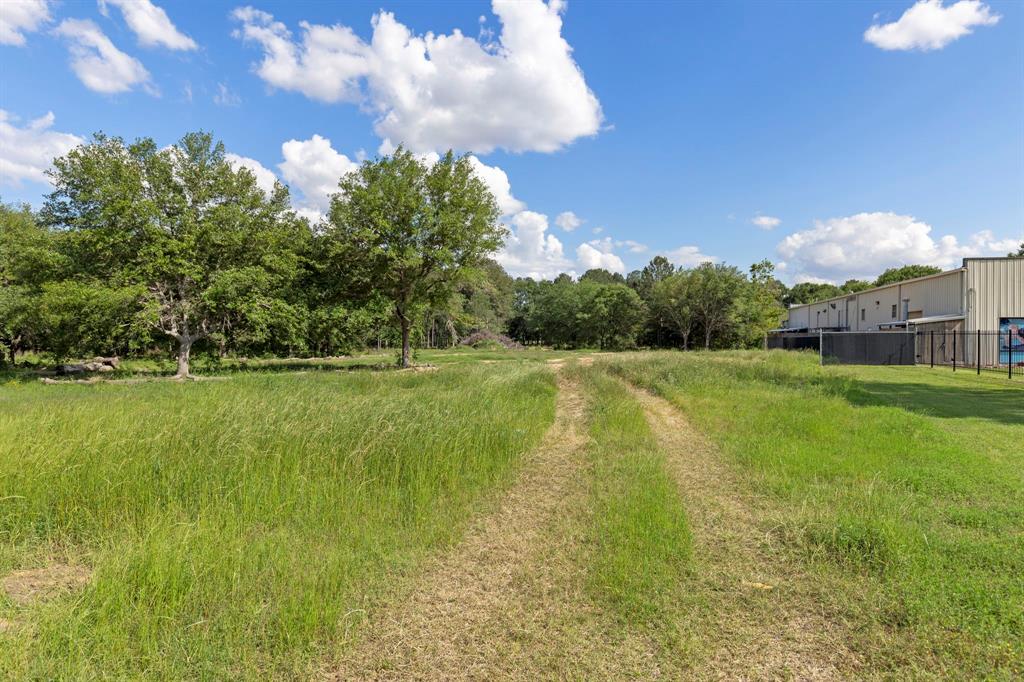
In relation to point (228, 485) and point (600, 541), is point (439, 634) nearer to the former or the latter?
point (600, 541)

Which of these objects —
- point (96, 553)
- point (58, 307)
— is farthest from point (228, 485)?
point (58, 307)

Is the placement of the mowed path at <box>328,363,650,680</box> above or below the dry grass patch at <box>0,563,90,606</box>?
below

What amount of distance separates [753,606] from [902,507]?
2.47 m

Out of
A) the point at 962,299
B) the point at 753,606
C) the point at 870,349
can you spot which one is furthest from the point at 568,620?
the point at 962,299

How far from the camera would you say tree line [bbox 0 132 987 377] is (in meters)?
16.2

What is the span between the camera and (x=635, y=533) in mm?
4082

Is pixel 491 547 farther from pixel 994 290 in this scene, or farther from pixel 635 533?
pixel 994 290

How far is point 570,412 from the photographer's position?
9875 millimetres

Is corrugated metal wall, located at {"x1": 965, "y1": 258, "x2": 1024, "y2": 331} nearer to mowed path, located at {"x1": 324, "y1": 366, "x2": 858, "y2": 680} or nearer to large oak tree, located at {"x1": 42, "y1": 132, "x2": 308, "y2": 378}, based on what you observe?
mowed path, located at {"x1": 324, "y1": 366, "x2": 858, "y2": 680}

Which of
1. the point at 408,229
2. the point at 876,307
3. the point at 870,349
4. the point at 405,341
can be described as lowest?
the point at 870,349

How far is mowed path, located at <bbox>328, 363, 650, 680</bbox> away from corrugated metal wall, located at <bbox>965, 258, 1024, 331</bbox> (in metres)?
28.6

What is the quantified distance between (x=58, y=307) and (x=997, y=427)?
2386 centimetres

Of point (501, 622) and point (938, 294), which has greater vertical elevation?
point (938, 294)

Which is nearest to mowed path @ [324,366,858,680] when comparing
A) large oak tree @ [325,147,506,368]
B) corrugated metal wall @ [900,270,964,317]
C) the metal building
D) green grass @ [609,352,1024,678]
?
green grass @ [609,352,1024,678]
